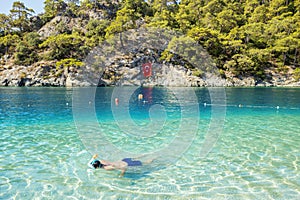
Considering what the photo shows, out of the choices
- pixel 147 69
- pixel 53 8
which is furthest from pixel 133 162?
pixel 53 8

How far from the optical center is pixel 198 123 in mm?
16562

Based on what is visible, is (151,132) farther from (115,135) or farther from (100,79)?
(100,79)

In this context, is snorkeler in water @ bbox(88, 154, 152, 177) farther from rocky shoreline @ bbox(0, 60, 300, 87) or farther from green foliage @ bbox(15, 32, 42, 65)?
green foliage @ bbox(15, 32, 42, 65)

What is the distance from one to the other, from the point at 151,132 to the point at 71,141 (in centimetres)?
481

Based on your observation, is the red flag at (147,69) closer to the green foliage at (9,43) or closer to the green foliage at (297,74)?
the green foliage at (297,74)

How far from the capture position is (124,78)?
65.5 m

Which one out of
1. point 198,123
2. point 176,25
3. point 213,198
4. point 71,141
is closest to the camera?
point 213,198

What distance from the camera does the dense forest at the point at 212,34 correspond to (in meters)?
65.0

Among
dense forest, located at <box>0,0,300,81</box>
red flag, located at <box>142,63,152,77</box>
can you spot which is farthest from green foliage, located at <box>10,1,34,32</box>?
red flag, located at <box>142,63,152,77</box>

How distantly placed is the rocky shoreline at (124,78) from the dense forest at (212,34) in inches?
104

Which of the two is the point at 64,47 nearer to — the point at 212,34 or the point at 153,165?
the point at 212,34

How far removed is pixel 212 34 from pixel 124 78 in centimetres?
2891

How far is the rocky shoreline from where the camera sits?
61812mm

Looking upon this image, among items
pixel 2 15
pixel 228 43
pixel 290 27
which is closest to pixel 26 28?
pixel 2 15
